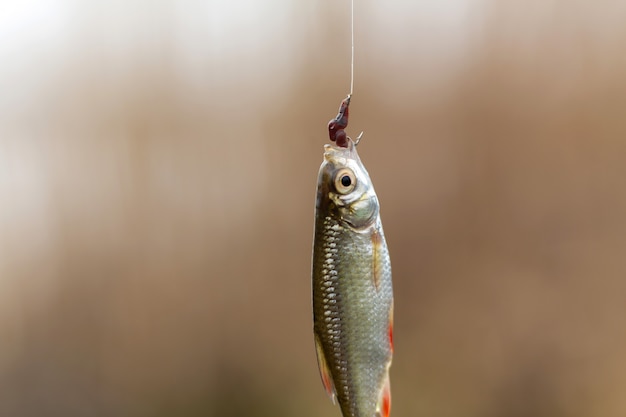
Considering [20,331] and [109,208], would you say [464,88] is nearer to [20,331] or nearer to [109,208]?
[109,208]

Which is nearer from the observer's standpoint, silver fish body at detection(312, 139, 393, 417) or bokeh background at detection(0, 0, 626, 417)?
silver fish body at detection(312, 139, 393, 417)

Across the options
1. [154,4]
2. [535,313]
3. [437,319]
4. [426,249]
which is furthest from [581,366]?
[154,4]

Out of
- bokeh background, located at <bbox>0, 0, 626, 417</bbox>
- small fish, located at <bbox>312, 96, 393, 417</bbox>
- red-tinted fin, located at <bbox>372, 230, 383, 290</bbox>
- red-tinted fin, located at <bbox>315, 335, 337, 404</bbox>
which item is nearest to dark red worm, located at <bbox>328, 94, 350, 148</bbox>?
small fish, located at <bbox>312, 96, 393, 417</bbox>

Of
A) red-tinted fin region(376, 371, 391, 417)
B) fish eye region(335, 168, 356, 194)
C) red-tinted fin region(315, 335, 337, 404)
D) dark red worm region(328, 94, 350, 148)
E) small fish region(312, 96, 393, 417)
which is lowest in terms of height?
red-tinted fin region(376, 371, 391, 417)

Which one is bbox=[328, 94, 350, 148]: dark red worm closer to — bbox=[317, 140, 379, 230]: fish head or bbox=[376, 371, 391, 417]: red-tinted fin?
bbox=[317, 140, 379, 230]: fish head

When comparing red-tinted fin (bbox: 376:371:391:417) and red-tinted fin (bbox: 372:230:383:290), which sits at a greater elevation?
red-tinted fin (bbox: 372:230:383:290)
